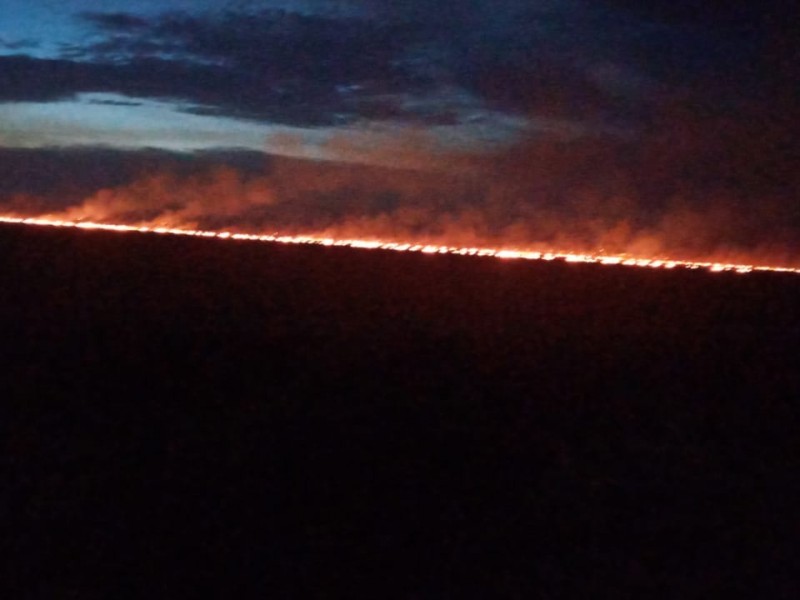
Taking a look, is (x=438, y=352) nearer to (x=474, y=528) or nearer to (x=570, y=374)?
(x=570, y=374)

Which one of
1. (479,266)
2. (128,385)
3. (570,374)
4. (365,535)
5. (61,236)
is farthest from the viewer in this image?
(61,236)

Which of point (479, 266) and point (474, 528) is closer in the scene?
point (474, 528)

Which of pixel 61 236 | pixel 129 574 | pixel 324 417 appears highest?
pixel 61 236

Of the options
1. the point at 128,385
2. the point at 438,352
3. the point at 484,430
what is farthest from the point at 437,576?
the point at 438,352

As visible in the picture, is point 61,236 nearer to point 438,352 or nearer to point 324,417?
point 438,352

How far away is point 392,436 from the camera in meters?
7.68

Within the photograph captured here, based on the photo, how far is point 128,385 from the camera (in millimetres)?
8172

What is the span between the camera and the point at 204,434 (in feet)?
24.6

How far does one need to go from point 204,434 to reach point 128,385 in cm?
89

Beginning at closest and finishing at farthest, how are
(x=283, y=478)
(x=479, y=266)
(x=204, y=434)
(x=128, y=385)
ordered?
(x=283, y=478) → (x=204, y=434) → (x=128, y=385) → (x=479, y=266)

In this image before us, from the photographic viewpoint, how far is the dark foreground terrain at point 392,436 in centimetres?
611

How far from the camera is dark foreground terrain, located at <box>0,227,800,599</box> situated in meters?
6.11

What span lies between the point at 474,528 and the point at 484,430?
142 cm

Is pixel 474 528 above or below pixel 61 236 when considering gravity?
below
